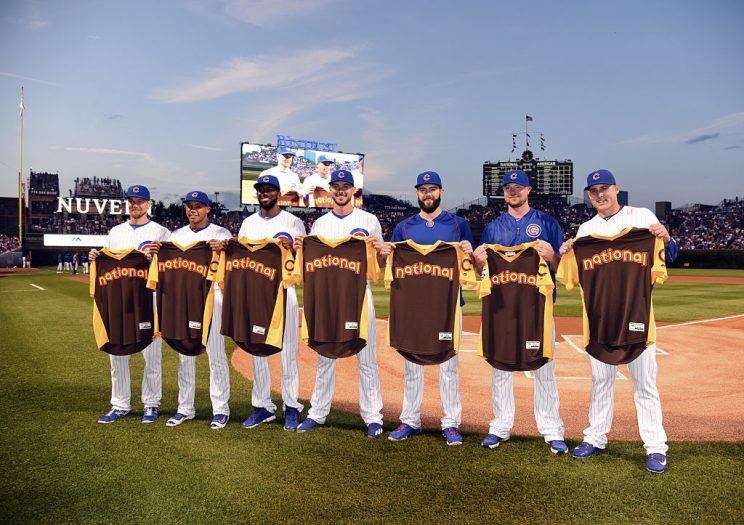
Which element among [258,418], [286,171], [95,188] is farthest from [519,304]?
[95,188]

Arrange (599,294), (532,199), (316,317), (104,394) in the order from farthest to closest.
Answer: (532,199) < (104,394) < (316,317) < (599,294)

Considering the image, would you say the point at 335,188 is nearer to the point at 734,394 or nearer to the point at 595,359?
the point at 595,359

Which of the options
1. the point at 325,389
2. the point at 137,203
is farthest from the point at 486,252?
the point at 137,203

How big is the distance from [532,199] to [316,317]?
2919 inches

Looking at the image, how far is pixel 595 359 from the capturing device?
17.2 feet

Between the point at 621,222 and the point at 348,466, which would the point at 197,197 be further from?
the point at 621,222

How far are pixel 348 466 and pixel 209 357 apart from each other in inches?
82.3

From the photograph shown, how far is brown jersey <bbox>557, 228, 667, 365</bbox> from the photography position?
4953 millimetres

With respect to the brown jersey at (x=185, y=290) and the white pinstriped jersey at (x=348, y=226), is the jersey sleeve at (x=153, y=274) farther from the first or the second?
the white pinstriped jersey at (x=348, y=226)

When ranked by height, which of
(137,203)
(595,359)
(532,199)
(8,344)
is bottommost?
(8,344)

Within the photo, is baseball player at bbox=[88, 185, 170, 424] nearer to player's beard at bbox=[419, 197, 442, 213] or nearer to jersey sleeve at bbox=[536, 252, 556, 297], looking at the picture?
player's beard at bbox=[419, 197, 442, 213]

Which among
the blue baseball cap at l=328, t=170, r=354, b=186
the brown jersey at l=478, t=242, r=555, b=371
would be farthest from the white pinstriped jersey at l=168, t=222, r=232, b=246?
the brown jersey at l=478, t=242, r=555, b=371

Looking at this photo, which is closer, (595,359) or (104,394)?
(595,359)

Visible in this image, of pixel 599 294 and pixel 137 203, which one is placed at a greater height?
pixel 137 203
